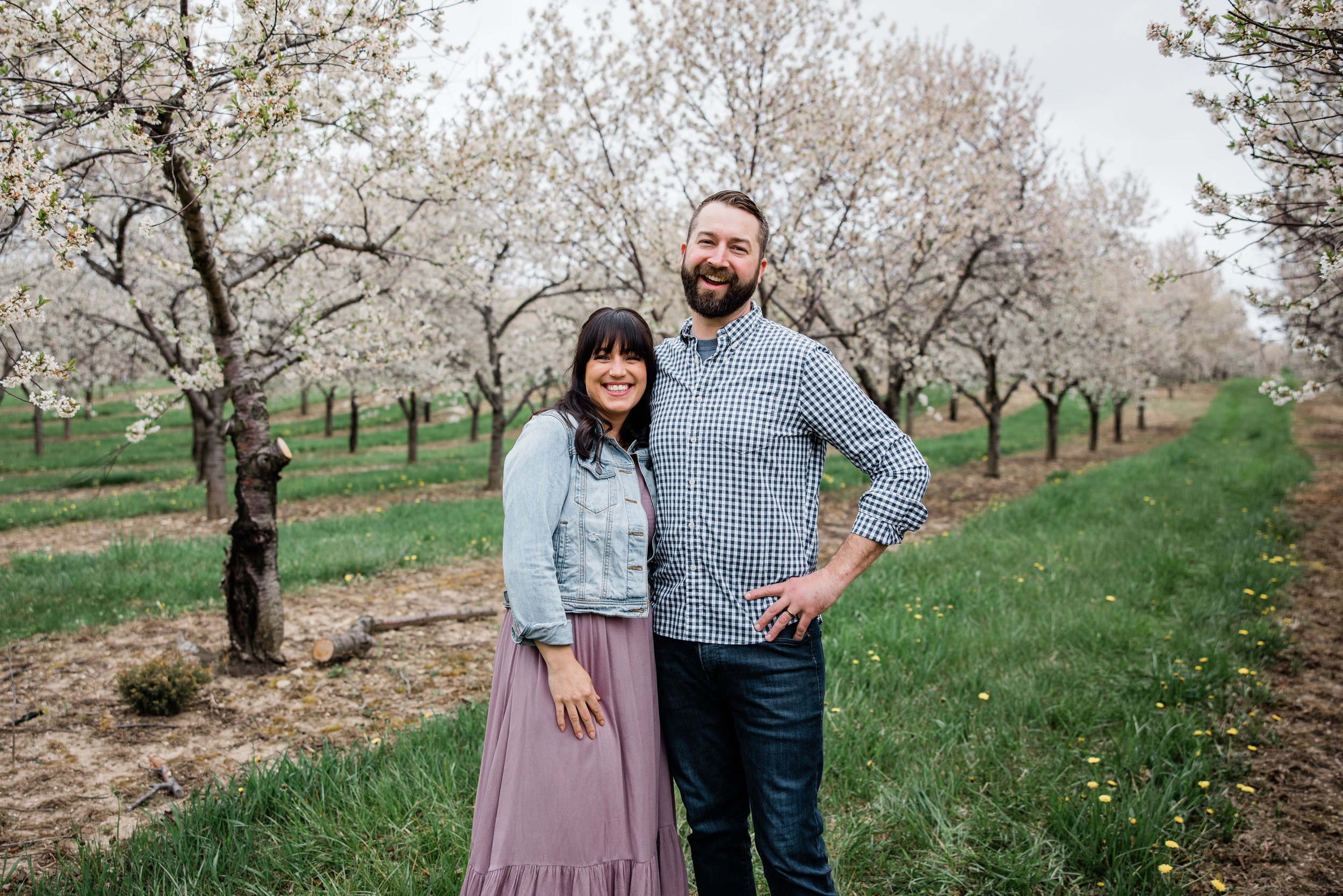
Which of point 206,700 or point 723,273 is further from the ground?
point 723,273

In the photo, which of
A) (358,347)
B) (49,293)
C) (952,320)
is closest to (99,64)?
(358,347)

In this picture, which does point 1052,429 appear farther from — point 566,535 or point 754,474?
point 566,535

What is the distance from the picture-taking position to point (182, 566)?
7.34 meters

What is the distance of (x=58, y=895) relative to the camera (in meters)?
2.47

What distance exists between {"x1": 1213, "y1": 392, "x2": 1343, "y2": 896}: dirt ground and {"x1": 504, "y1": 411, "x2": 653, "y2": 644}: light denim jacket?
8.99 ft

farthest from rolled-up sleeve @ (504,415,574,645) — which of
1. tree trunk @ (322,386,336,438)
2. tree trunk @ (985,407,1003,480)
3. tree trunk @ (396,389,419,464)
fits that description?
tree trunk @ (322,386,336,438)

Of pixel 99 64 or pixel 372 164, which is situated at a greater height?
pixel 372 164

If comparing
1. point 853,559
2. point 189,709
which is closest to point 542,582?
point 853,559

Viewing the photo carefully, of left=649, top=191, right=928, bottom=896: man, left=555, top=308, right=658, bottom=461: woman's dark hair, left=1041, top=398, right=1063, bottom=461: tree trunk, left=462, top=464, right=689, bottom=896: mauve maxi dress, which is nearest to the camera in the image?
left=462, top=464, right=689, bottom=896: mauve maxi dress

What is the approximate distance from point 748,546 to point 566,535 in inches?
21.1

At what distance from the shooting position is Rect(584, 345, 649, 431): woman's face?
2268 mm

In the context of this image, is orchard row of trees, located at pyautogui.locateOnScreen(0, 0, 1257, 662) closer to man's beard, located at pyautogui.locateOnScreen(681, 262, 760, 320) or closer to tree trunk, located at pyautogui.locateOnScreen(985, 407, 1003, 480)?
tree trunk, located at pyautogui.locateOnScreen(985, 407, 1003, 480)

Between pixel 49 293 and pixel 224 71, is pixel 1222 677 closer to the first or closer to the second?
pixel 224 71

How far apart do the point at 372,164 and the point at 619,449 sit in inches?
198
